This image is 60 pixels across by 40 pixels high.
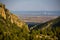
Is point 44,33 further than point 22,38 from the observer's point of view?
Yes

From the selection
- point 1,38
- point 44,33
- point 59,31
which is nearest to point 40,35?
point 44,33

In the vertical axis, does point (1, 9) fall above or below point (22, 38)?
above

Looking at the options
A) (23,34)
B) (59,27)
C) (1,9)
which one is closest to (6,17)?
(1,9)

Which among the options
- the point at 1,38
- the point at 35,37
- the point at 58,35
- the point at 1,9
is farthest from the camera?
the point at 1,9

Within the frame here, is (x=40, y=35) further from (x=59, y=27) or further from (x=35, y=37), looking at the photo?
(x=59, y=27)

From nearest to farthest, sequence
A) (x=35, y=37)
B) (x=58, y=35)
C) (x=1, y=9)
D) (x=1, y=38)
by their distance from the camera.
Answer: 1. (x=1, y=38)
2. (x=35, y=37)
3. (x=58, y=35)
4. (x=1, y=9)

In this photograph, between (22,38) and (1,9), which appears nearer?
(22,38)

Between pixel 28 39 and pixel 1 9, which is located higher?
pixel 1 9

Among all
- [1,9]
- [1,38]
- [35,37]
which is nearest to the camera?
[1,38]

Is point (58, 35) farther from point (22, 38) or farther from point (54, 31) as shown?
point (22, 38)
